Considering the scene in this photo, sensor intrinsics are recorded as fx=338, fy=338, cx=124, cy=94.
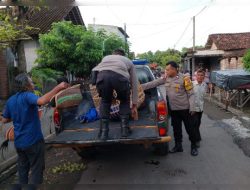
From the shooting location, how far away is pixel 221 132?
8820 millimetres

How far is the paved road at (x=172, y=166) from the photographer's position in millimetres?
5203

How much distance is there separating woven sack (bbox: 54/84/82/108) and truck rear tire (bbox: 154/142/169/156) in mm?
1764

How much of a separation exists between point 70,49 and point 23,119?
8774 millimetres

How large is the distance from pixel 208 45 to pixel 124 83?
3659 centimetres

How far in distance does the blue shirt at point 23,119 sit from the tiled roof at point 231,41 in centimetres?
3097

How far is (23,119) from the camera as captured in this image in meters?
4.18

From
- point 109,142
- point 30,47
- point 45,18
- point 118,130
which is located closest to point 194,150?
point 118,130

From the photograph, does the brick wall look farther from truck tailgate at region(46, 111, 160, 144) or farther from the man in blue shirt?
the man in blue shirt

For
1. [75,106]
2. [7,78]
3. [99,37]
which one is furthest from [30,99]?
[7,78]

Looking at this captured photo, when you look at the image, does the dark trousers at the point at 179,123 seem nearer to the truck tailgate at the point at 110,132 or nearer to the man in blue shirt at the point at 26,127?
the truck tailgate at the point at 110,132

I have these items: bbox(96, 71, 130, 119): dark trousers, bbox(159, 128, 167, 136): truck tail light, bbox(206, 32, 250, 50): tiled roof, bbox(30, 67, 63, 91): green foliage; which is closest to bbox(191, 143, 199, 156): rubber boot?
bbox(159, 128, 167, 136): truck tail light

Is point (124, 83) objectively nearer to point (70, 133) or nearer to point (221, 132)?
point (70, 133)

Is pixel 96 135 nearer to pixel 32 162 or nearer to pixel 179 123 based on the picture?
pixel 32 162

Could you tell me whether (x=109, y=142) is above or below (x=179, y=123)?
above
